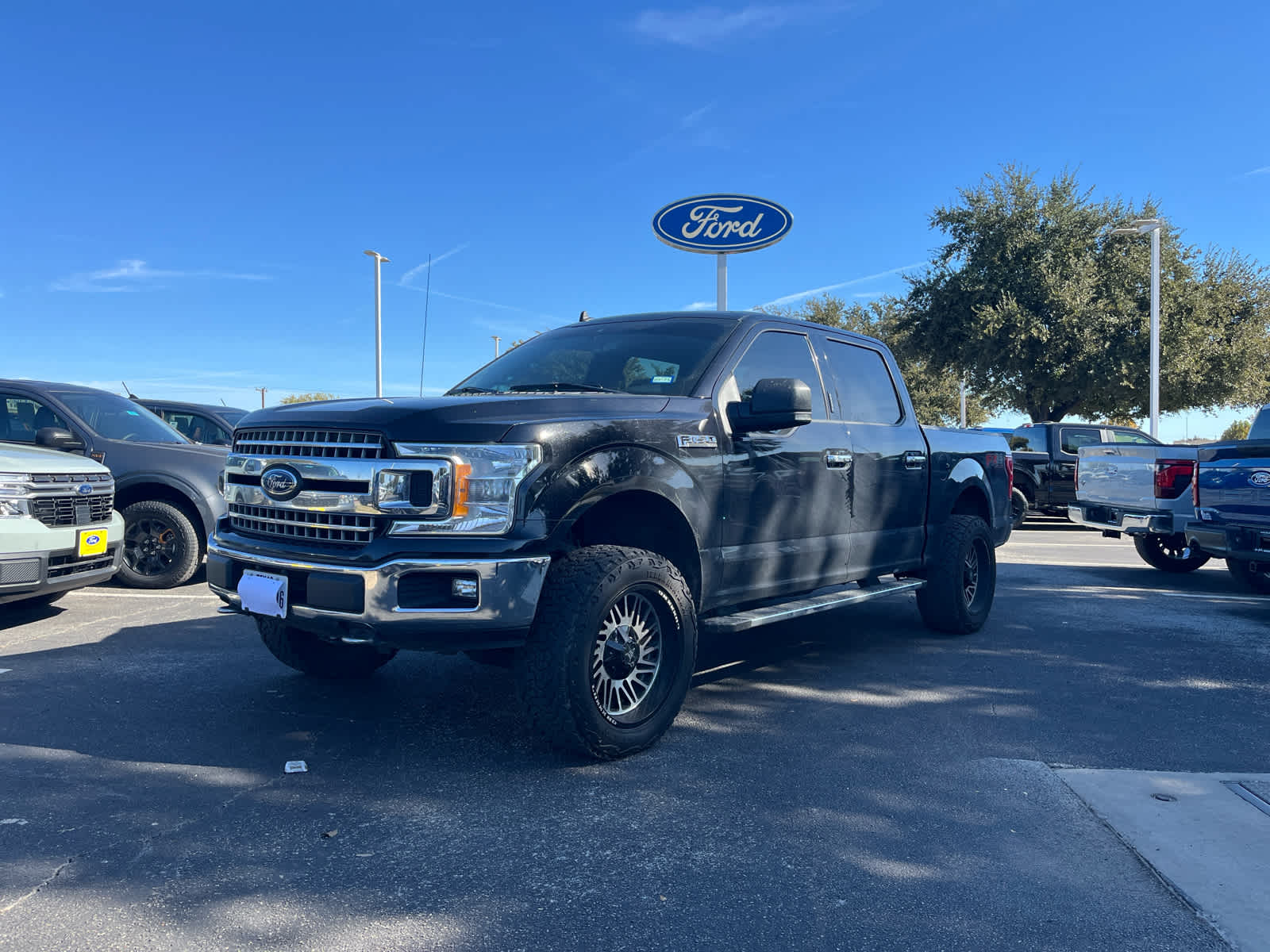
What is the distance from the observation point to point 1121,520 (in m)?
9.33

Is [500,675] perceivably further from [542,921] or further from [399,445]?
[542,921]

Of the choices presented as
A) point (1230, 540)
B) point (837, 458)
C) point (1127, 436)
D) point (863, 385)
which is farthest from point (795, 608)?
point (1127, 436)

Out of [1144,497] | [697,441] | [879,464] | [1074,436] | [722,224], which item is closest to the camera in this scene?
[697,441]

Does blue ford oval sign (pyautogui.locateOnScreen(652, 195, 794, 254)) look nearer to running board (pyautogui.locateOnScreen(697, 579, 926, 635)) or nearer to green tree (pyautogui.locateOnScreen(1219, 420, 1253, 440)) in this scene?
running board (pyautogui.locateOnScreen(697, 579, 926, 635))

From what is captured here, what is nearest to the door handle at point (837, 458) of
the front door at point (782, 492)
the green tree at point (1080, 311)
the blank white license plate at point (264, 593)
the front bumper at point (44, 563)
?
the front door at point (782, 492)

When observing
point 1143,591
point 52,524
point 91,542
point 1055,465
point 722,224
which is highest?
point 722,224

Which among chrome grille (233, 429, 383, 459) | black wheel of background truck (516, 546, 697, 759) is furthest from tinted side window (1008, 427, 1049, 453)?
chrome grille (233, 429, 383, 459)

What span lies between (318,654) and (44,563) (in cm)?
245

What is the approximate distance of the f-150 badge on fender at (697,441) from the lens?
4152 millimetres

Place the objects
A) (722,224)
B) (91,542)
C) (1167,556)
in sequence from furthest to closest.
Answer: (722,224), (1167,556), (91,542)

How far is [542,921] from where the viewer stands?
2.55 meters

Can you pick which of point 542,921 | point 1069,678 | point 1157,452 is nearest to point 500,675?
point 542,921

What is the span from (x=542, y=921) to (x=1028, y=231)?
87.1 feet

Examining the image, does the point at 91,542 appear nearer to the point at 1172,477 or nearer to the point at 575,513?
the point at 575,513
